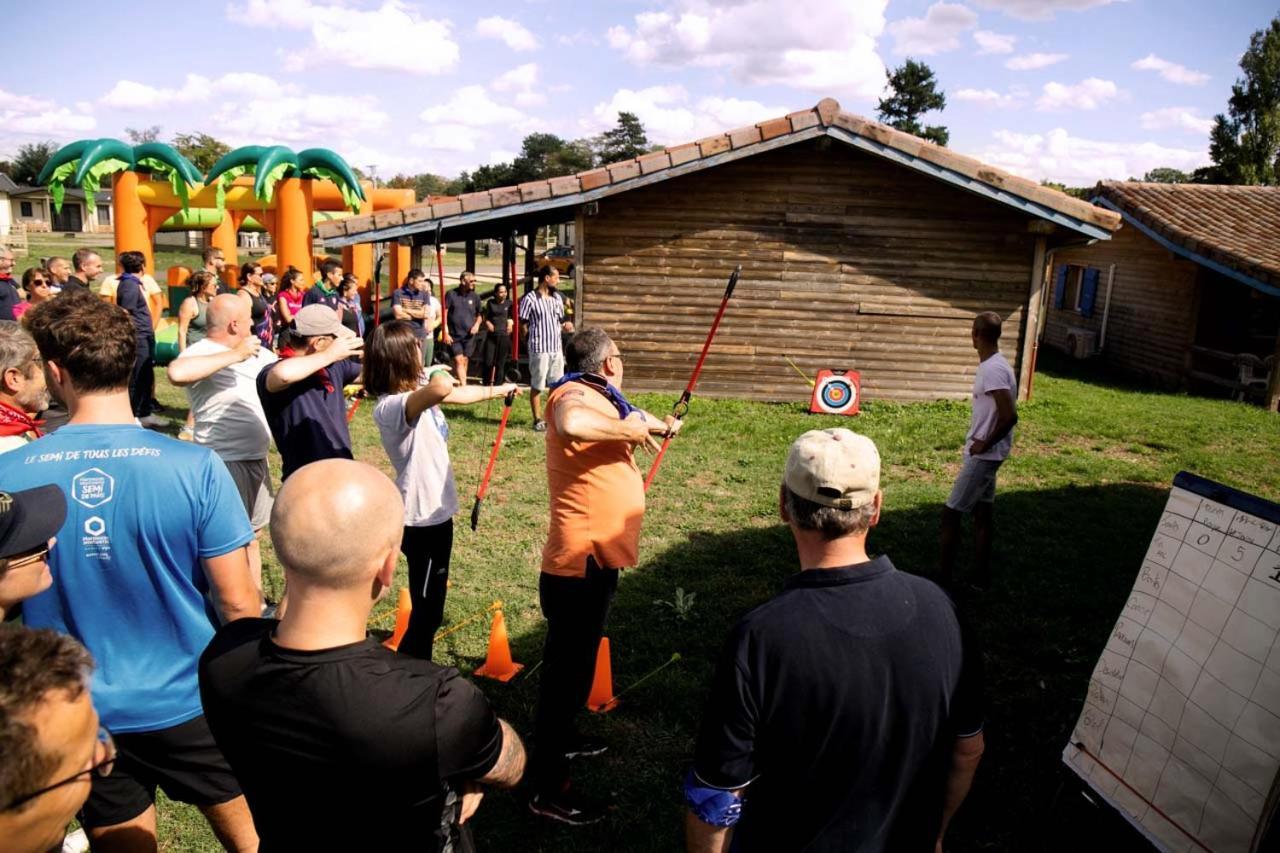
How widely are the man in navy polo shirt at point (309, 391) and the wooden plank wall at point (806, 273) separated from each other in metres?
8.51

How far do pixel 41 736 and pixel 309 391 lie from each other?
308 centimetres

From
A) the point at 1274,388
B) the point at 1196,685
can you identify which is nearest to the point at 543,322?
the point at 1196,685

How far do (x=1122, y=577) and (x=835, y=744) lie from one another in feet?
18.0

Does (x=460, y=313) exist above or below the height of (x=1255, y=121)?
below

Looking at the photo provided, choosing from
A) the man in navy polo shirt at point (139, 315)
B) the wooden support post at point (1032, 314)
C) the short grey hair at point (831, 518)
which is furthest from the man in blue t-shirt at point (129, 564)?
the wooden support post at point (1032, 314)

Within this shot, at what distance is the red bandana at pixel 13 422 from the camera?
3.25m

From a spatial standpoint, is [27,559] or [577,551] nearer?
[27,559]

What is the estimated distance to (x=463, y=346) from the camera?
13758mm

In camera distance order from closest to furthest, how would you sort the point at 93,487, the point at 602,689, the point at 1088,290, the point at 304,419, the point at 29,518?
the point at 29,518
the point at 93,487
the point at 304,419
the point at 602,689
the point at 1088,290

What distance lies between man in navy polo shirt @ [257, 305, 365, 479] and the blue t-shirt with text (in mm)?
1432

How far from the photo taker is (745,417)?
1159cm

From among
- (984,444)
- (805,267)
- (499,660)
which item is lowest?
(499,660)

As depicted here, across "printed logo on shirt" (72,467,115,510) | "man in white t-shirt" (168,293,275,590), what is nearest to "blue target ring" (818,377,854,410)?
"man in white t-shirt" (168,293,275,590)

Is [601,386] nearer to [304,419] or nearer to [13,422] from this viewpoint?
[304,419]
